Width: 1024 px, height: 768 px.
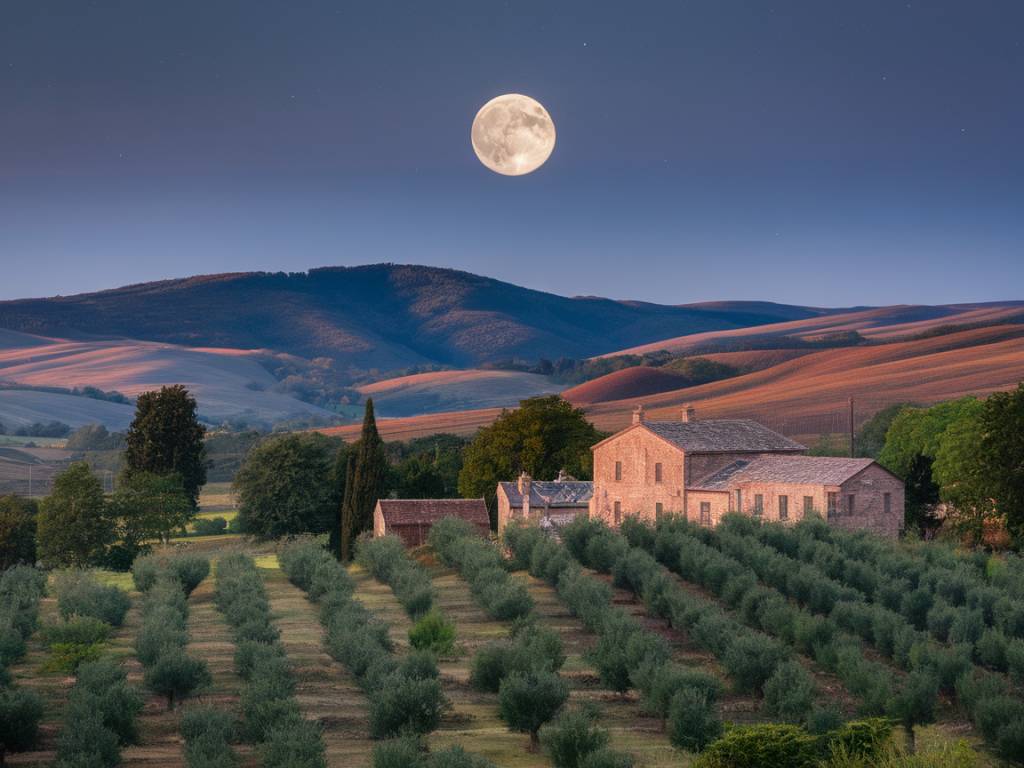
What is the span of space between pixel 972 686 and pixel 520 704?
11407 millimetres

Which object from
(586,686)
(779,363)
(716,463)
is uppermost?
(779,363)

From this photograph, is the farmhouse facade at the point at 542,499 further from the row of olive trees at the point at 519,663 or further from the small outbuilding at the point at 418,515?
the row of olive trees at the point at 519,663

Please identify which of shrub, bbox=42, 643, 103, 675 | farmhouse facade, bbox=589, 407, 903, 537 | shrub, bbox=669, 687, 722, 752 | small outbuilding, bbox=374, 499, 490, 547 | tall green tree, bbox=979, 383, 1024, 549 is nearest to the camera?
shrub, bbox=669, 687, 722, 752

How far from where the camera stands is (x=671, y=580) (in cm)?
4562

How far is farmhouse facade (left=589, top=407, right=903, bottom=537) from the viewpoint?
65.6 m

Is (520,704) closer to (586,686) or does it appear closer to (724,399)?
(586,686)

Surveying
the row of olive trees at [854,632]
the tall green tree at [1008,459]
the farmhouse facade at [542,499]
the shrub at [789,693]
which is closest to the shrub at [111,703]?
the shrub at [789,693]

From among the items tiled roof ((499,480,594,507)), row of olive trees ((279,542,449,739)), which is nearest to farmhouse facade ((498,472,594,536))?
tiled roof ((499,480,594,507))

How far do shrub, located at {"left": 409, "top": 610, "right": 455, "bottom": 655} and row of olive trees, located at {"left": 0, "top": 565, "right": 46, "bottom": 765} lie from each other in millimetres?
11563

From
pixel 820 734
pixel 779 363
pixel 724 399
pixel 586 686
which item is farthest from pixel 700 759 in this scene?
pixel 779 363

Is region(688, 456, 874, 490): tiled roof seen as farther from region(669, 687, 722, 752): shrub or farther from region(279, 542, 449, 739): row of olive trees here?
region(669, 687, 722, 752): shrub

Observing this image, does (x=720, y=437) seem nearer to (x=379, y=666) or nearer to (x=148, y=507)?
(x=148, y=507)

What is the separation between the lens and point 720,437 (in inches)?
2918

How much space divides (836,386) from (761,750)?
128248 mm
